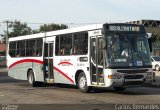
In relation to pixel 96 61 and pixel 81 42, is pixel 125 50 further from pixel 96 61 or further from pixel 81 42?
pixel 81 42

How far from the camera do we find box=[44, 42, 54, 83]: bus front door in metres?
22.3

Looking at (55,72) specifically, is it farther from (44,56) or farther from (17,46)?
(17,46)

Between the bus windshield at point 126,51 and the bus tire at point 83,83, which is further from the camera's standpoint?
the bus tire at point 83,83

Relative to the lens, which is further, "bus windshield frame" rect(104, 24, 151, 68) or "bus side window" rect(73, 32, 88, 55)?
"bus side window" rect(73, 32, 88, 55)

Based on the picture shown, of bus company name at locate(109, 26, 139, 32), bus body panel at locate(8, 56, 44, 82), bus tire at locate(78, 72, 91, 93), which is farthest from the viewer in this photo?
bus body panel at locate(8, 56, 44, 82)

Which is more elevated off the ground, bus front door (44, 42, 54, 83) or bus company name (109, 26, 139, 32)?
bus company name (109, 26, 139, 32)

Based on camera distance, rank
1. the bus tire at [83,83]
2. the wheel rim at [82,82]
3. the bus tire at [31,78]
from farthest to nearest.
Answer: the bus tire at [31,78] → the wheel rim at [82,82] → the bus tire at [83,83]

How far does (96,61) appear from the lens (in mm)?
18047

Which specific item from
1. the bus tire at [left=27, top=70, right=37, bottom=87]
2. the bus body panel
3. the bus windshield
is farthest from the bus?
the bus tire at [left=27, top=70, right=37, bottom=87]

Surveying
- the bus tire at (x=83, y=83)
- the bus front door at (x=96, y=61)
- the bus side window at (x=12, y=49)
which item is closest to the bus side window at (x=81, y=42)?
the bus front door at (x=96, y=61)

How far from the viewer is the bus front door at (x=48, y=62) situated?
22.3 meters

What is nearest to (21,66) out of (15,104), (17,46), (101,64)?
(17,46)

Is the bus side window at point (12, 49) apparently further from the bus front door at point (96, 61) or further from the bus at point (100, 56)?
the bus front door at point (96, 61)

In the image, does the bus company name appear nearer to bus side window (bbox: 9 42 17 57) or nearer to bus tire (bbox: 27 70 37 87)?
bus tire (bbox: 27 70 37 87)
